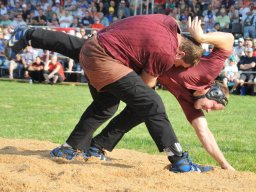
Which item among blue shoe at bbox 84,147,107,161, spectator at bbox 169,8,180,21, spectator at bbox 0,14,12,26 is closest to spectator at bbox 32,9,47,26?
spectator at bbox 0,14,12,26

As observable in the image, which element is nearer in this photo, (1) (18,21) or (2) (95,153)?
(2) (95,153)

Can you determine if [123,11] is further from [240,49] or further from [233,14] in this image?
[240,49]

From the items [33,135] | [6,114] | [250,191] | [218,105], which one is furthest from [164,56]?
[6,114]

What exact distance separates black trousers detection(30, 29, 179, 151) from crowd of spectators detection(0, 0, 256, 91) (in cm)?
1217

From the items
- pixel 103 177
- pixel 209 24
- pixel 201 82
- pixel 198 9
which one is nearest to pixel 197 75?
pixel 201 82

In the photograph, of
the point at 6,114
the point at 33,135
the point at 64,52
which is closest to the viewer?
the point at 64,52

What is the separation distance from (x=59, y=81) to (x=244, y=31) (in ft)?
23.2

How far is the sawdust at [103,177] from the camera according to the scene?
534 centimetres

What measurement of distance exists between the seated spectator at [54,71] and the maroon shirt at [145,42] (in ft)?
53.0

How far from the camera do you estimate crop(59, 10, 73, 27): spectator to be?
25.9m

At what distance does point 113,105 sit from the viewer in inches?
276

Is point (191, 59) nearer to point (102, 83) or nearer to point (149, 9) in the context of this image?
point (102, 83)

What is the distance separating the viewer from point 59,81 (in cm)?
2264

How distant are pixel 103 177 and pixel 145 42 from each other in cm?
136
